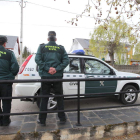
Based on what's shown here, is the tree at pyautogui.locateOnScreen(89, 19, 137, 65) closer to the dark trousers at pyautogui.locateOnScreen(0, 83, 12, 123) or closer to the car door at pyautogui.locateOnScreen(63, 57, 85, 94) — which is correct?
the car door at pyautogui.locateOnScreen(63, 57, 85, 94)

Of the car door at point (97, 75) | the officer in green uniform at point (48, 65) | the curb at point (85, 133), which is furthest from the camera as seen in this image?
the car door at point (97, 75)

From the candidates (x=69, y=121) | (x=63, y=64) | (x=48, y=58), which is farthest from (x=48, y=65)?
(x=69, y=121)

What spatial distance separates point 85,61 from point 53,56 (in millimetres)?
1843

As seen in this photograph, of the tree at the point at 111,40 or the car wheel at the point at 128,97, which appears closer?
the car wheel at the point at 128,97

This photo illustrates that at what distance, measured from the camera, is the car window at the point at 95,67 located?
13.4 ft

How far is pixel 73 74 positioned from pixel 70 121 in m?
1.57

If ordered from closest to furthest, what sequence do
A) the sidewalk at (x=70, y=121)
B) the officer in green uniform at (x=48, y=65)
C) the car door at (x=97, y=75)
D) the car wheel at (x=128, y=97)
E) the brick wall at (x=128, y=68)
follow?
the sidewalk at (x=70, y=121) → the officer in green uniform at (x=48, y=65) → the car door at (x=97, y=75) → the car wheel at (x=128, y=97) → the brick wall at (x=128, y=68)

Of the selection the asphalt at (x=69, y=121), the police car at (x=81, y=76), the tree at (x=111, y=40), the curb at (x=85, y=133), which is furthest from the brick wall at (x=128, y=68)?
the curb at (x=85, y=133)

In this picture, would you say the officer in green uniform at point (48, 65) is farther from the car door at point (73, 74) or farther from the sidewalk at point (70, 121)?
the car door at point (73, 74)

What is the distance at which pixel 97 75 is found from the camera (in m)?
4.04

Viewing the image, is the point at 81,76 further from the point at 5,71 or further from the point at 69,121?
the point at 5,71

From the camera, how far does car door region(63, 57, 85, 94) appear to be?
3.81 meters

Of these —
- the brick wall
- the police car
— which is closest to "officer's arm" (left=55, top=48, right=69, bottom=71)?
the police car

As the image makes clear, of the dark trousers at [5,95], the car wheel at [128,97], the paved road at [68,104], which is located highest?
the dark trousers at [5,95]
